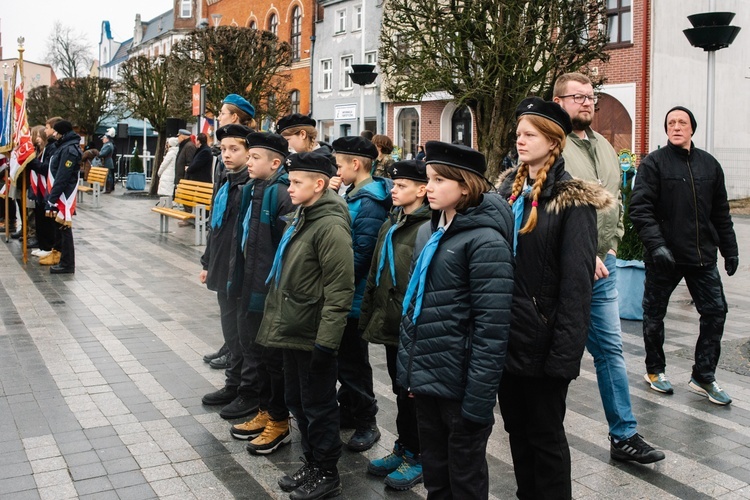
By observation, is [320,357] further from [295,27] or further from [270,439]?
[295,27]

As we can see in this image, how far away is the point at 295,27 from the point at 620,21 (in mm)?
25329

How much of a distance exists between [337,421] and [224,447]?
36.5 inches

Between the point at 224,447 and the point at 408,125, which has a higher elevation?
the point at 408,125

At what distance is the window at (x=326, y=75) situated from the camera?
44.3 metres

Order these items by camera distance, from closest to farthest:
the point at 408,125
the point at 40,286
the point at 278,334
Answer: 1. the point at 278,334
2. the point at 40,286
3. the point at 408,125

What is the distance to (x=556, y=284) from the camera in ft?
11.8

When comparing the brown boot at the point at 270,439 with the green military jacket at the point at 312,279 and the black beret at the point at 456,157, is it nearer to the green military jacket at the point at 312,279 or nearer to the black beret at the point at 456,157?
the green military jacket at the point at 312,279

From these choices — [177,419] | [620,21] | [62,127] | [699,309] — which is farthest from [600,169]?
[620,21]

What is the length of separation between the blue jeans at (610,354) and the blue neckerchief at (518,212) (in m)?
1.08

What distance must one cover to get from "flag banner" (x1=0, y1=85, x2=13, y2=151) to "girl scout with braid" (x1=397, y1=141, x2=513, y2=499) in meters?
11.0

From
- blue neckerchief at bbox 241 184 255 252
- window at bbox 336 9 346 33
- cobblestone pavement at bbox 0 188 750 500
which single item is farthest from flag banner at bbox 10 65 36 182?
window at bbox 336 9 346 33

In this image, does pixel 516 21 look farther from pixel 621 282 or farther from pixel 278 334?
pixel 278 334

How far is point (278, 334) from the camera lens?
443 centimetres

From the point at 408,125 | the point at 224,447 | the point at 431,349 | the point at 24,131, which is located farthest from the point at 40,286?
the point at 408,125
